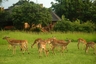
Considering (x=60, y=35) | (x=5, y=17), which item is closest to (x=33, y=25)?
(x=5, y=17)

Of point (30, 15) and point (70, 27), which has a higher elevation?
point (30, 15)

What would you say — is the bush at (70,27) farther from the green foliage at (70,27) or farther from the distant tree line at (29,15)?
the distant tree line at (29,15)

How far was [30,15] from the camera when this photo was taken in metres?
44.7

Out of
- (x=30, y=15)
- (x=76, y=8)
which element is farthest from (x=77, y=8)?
(x=30, y=15)

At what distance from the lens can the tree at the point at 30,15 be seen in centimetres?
4484

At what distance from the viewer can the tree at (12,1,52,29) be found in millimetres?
44844

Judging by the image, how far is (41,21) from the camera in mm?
44875

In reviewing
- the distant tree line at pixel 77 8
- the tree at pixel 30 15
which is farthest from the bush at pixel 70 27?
the distant tree line at pixel 77 8

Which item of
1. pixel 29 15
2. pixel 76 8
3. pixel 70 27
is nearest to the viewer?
pixel 70 27

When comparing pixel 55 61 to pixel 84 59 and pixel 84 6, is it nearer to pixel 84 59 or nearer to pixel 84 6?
pixel 84 59

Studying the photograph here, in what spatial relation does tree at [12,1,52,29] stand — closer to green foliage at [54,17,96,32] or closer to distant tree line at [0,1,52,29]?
distant tree line at [0,1,52,29]

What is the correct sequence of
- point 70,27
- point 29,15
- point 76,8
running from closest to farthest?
point 70,27
point 29,15
point 76,8

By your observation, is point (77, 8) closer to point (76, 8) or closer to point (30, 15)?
point (76, 8)

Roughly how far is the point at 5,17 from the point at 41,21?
10.3 meters
